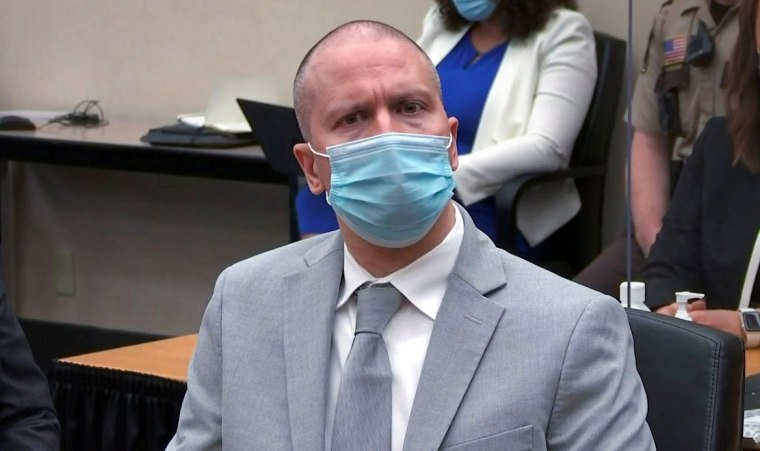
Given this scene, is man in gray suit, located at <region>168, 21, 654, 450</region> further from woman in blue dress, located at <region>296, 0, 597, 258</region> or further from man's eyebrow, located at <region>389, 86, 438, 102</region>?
woman in blue dress, located at <region>296, 0, 597, 258</region>

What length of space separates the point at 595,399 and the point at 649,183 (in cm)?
136

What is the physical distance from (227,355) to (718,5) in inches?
53.8

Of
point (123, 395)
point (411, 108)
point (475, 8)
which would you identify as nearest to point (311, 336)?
point (411, 108)

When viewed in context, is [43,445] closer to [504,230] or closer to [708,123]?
[708,123]

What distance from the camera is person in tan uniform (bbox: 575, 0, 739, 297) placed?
2.51m

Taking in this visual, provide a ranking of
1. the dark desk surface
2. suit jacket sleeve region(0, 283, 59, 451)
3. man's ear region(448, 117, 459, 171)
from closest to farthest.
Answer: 1. man's ear region(448, 117, 459, 171)
2. suit jacket sleeve region(0, 283, 59, 451)
3. the dark desk surface

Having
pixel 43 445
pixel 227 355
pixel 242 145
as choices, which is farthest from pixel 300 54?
pixel 227 355

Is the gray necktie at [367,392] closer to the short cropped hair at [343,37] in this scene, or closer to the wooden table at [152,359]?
the short cropped hair at [343,37]

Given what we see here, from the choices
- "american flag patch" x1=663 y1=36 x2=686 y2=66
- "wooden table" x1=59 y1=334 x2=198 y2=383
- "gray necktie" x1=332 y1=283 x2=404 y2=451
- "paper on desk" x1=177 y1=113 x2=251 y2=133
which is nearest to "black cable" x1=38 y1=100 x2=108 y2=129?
"paper on desk" x1=177 y1=113 x2=251 y2=133

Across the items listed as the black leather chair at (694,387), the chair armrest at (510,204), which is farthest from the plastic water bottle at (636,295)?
the chair armrest at (510,204)

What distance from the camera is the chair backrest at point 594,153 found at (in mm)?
3730

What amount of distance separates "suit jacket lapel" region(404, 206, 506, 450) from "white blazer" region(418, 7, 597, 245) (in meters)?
1.92

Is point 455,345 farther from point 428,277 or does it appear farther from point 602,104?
point 602,104

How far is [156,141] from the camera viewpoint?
4250mm
